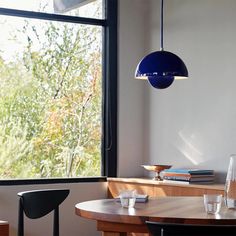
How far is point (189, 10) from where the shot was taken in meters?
5.45

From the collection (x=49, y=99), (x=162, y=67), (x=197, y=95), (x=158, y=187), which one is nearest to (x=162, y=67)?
(x=162, y=67)

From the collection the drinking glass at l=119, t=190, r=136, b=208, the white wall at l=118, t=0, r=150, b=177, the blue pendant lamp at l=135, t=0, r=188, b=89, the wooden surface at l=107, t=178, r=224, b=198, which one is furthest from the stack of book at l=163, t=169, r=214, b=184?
the drinking glass at l=119, t=190, r=136, b=208

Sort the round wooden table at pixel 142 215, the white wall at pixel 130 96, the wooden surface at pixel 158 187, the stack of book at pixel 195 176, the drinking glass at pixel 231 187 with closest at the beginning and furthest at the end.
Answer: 1. the round wooden table at pixel 142 215
2. the drinking glass at pixel 231 187
3. the wooden surface at pixel 158 187
4. the stack of book at pixel 195 176
5. the white wall at pixel 130 96

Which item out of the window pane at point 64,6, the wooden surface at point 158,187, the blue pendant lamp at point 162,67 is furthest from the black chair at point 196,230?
Answer: the window pane at point 64,6

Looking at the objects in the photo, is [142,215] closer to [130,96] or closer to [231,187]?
[231,187]

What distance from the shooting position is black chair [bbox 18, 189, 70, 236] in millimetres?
4000

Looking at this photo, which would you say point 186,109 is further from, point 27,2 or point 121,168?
point 27,2

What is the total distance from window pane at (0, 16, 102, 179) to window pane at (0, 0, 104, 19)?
0.12 metres

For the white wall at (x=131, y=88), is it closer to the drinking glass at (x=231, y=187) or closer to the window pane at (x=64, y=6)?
the window pane at (x=64, y=6)

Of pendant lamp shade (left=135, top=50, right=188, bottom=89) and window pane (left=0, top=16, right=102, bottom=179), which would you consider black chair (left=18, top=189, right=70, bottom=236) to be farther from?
window pane (left=0, top=16, right=102, bottom=179)

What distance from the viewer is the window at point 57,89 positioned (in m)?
5.52

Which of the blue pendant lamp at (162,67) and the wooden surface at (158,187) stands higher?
the blue pendant lamp at (162,67)

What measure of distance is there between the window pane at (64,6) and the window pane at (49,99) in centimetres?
12

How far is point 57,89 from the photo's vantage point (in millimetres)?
5738
